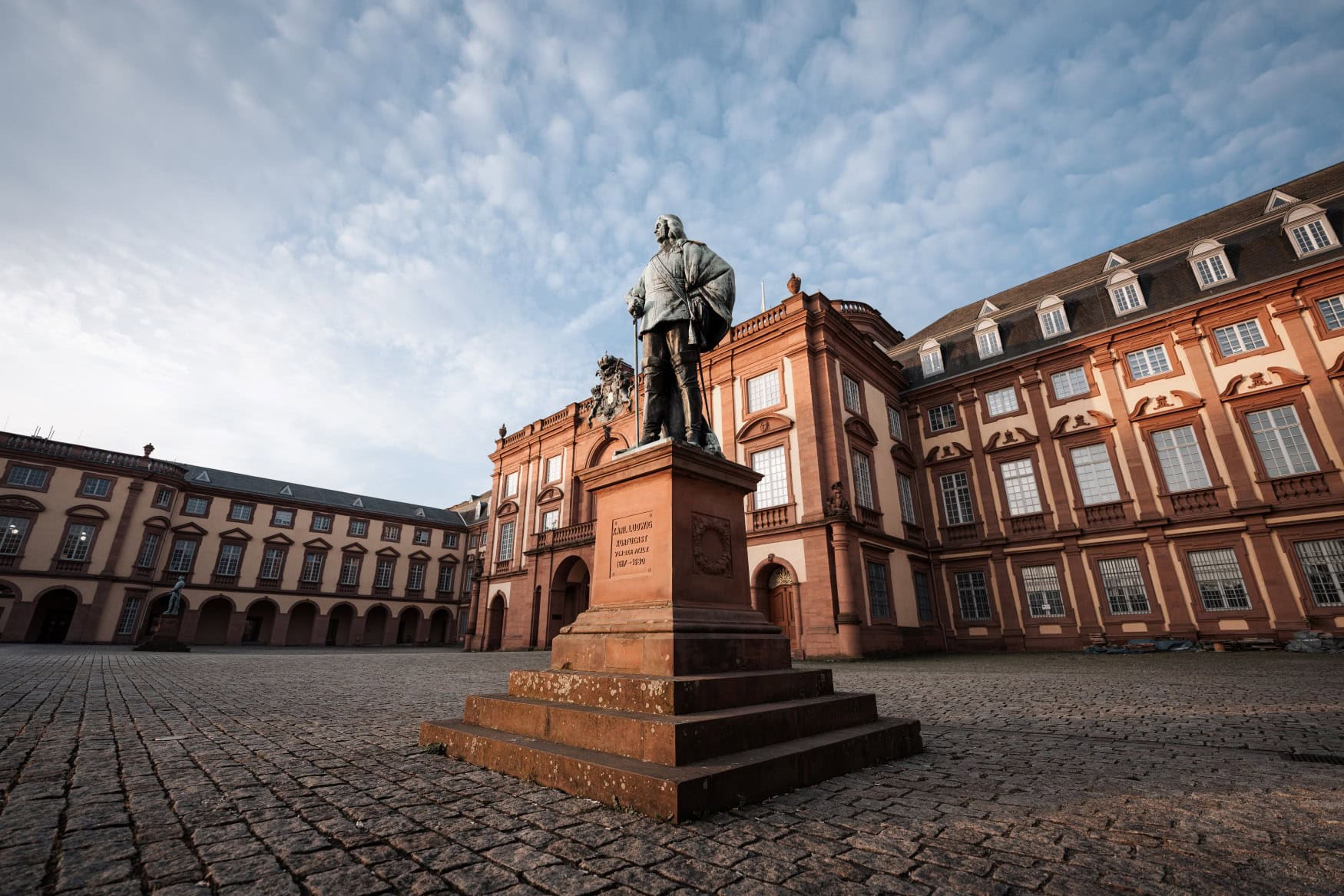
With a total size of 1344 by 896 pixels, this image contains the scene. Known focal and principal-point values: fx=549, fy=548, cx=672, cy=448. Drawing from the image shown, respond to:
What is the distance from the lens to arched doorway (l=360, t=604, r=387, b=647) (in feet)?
141

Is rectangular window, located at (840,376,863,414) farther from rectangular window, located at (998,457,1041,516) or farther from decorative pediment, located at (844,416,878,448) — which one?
rectangular window, located at (998,457,1041,516)

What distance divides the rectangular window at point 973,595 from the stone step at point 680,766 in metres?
17.6

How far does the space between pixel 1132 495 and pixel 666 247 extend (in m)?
18.6

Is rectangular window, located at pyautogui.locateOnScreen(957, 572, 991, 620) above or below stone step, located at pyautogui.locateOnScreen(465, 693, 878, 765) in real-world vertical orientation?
above

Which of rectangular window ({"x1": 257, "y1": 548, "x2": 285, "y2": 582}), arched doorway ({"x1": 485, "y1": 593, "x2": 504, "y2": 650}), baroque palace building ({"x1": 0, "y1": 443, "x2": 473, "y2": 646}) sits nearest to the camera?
arched doorway ({"x1": 485, "y1": 593, "x2": 504, "y2": 650})

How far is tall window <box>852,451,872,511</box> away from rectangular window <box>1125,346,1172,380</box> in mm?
9023

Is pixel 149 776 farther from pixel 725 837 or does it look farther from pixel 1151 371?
pixel 1151 371

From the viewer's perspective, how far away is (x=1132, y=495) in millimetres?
17188

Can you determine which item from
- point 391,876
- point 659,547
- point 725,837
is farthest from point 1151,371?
point 391,876

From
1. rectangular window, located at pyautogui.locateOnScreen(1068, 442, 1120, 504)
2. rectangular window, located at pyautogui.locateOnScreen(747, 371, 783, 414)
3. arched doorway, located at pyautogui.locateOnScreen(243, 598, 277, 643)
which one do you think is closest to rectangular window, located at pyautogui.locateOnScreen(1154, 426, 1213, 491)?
rectangular window, located at pyautogui.locateOnScreen(1068, 442, 1120, 504)

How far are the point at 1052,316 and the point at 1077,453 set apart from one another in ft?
18.4

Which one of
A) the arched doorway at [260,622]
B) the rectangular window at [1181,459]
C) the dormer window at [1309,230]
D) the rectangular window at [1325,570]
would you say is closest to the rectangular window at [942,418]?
the rectangular window at [1181,459]

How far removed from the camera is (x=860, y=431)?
18672 mm

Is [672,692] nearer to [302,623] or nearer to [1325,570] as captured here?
[1325,570]
